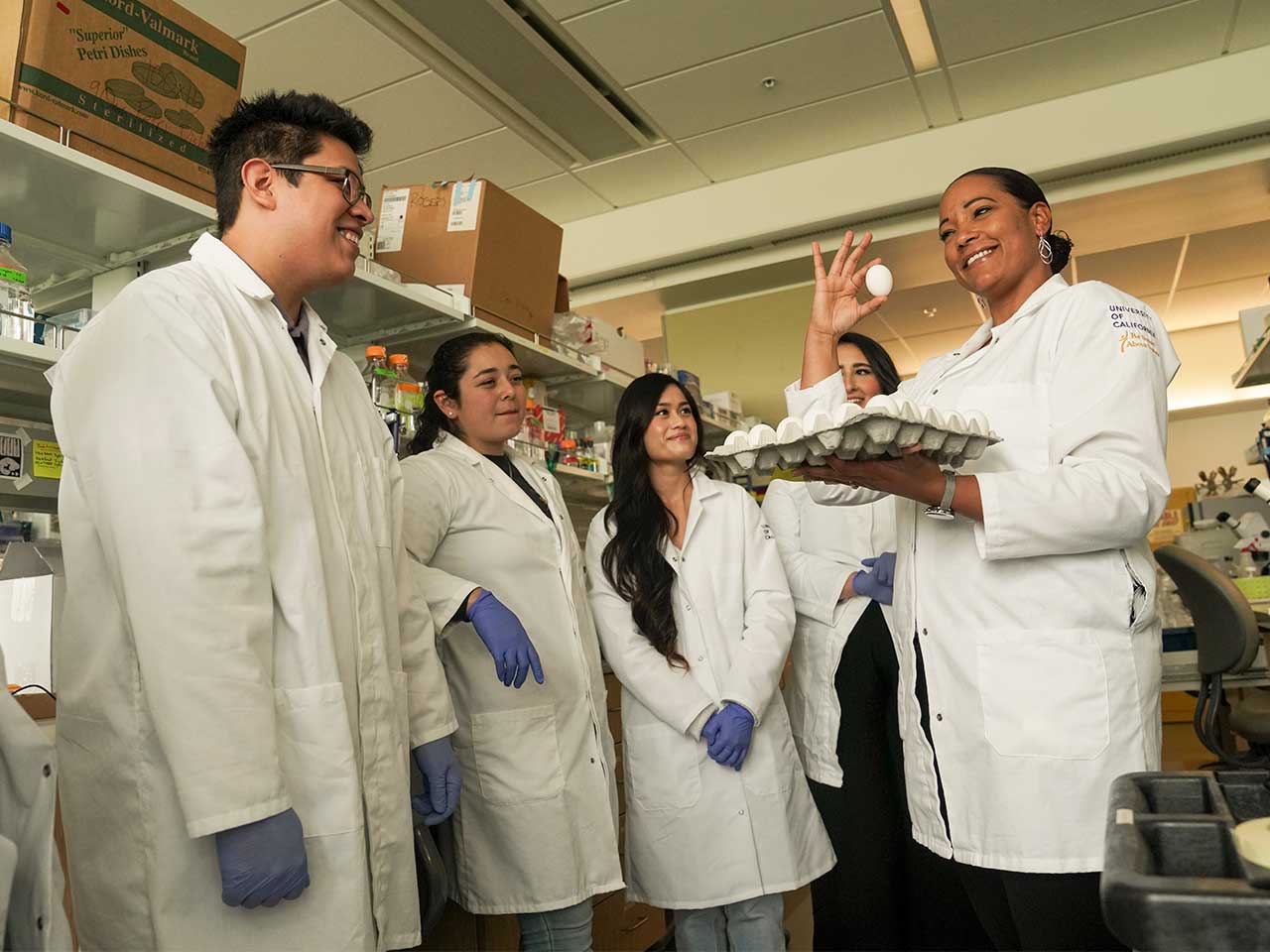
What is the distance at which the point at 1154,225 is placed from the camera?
4.98 meters

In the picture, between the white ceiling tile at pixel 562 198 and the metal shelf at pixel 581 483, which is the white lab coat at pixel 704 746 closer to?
the metal shelf at pixel 581 483

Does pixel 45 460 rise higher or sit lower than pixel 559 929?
higher

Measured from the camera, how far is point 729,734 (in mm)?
1996

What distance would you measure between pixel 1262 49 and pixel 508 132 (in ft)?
11.0

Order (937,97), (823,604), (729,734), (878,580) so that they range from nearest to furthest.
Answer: (729,734) < (878,580) < (823,604) < (937,97)

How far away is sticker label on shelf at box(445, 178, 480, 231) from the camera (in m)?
2.71

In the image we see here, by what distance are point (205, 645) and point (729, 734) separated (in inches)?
47.8

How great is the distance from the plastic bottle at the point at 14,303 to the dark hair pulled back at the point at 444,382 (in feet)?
2.77

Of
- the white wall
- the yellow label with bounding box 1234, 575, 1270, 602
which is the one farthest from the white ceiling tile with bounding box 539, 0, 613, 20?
the white wall

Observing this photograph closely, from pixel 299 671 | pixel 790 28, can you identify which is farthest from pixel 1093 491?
pixel 790 28

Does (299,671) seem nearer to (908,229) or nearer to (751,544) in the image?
(751,544)

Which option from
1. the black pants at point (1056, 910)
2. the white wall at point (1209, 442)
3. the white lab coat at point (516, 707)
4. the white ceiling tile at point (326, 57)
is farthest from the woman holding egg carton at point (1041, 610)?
the white wall at point (1209, 442)

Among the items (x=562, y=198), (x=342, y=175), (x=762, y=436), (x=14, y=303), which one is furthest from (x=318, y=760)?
(x=562, y=198)

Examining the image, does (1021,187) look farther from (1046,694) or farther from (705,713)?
(705,713)
